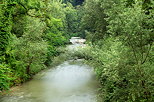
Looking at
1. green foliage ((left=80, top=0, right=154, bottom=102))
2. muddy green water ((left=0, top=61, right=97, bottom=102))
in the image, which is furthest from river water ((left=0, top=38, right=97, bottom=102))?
green foliage ((left=80, top=0, right=154, bottom=102))

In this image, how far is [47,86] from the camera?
16.5 metres

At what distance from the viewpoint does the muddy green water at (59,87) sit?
13609mm

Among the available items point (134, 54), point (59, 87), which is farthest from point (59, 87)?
point (134, 54)

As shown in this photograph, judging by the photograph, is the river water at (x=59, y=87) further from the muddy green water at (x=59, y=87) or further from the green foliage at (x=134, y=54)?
the green foliage at (x=134, y=54)

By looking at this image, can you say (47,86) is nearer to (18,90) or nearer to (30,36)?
(18,90)

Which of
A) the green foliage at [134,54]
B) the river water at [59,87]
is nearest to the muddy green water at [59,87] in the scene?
the river water at [59,87]

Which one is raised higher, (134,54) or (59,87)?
(134,54)

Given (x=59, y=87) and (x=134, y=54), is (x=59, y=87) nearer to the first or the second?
(x=59, y=87)

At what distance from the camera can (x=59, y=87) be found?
53.6ft

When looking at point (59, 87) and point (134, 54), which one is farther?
point (59, 87)

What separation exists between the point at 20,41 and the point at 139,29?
38.3ft

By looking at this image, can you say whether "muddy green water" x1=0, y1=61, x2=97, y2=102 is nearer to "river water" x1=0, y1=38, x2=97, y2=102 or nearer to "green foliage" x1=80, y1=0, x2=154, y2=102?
"river water" x1=0, y1=38, x2=97, y2=102

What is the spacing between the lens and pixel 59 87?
16344 mm

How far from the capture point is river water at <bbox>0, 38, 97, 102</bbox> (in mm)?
13617
